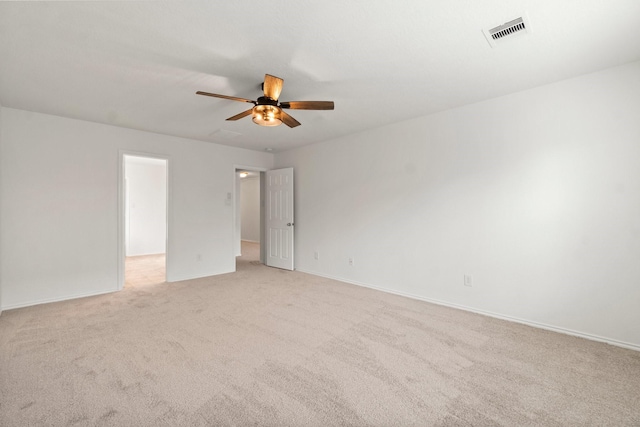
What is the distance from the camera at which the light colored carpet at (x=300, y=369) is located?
163 cm

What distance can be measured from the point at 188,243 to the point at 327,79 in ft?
12.3

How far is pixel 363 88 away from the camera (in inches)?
114

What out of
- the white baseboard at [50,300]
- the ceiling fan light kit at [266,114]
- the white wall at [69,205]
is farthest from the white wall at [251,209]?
the ceiling fan light kit at [266,114]

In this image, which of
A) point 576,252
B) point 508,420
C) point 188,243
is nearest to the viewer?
point 508,420

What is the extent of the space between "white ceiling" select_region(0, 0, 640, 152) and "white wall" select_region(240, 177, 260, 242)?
626 cm

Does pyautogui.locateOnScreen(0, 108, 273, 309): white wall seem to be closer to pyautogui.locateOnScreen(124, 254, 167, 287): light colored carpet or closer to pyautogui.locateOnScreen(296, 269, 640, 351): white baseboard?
pyautogui.locateOnScreen(124, 254, 167, 287): light colored carpet

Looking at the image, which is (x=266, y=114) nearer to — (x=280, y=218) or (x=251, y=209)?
(x=280, y=218)

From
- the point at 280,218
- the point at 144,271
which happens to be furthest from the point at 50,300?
the point at 280,218

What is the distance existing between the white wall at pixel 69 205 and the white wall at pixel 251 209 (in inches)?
185

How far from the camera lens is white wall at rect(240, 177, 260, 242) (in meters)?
9.66

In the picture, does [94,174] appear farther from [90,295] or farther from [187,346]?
[187,346]

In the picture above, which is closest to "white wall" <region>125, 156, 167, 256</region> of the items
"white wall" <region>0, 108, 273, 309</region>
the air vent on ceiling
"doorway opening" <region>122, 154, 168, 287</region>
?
"doorway opening" <region>122, 154, 168, 287</region>

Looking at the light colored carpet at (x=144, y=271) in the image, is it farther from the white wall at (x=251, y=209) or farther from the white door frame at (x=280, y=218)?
the white wall at (x=251, y=209)

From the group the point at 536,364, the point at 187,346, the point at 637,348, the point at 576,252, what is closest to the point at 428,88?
the point at 576,252
